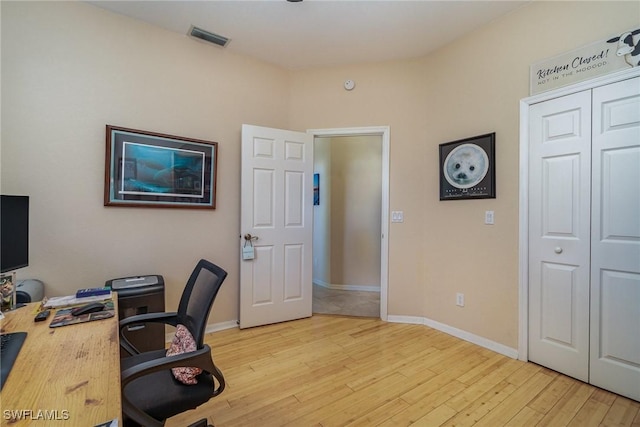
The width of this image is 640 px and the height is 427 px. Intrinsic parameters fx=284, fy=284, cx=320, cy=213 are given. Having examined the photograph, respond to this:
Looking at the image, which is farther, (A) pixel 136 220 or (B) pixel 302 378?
(A) pixel 136 220

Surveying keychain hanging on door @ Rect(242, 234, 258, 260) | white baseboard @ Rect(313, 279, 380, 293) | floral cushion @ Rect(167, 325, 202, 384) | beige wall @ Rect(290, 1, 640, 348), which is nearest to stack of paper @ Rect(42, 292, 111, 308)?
floral cushion @ Rect(167, 325, 202, 384)

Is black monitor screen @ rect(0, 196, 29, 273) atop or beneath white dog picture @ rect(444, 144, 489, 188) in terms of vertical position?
beneath

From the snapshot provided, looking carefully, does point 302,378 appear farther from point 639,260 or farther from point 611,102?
point 611,102

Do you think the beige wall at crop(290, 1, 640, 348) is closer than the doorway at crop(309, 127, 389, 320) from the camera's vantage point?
Yes

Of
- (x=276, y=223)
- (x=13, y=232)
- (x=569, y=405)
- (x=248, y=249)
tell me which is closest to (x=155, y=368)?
(x=13, y=232)

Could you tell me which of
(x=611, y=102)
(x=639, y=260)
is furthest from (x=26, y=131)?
(x=639, y=260)

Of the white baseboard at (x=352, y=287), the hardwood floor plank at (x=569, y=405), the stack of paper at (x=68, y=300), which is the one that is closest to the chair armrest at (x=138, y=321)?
the stack of paper at (x=68, y=300)

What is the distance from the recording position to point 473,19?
2.43 m

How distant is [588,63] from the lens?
1.94m

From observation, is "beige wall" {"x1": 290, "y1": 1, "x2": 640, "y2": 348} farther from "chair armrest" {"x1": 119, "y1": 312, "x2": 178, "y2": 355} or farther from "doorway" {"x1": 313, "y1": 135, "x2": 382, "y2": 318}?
"chair armrest" {"x1": 119, "y1": 312, "x2": 178, "y2": 355}

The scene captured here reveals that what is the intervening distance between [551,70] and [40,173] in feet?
12.6

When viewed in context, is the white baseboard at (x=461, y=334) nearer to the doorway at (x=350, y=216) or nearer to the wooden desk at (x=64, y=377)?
the doorway at (x=350, y=216)

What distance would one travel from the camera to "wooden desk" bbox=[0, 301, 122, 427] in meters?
0.68

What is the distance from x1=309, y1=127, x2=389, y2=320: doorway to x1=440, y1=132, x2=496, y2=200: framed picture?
147cm
